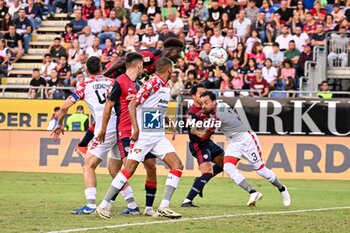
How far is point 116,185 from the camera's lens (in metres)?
14.5

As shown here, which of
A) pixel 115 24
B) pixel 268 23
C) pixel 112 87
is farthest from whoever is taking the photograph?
pixel 115 24

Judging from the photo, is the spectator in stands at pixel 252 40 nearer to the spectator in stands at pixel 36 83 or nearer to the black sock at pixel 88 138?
the spectator in stands at pixel 36 83

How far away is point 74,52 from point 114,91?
63.0 feet

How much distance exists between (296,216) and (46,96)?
17.3m

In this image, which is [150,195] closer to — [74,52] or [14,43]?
[74,52]

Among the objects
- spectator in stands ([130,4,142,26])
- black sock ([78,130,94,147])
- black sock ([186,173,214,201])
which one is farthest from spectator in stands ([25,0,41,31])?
black sock ([78,130,94,147])

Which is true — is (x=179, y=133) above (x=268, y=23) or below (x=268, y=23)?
below

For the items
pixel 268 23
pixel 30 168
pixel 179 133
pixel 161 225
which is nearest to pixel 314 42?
pixel 268 23

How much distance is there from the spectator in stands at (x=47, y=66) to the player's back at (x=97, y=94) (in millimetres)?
17577

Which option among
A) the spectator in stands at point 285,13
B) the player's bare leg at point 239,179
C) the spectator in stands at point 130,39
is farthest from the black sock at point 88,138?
the spectator in stands at point 285,13

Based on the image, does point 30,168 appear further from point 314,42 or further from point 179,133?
point 314,42

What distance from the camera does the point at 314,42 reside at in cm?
3119

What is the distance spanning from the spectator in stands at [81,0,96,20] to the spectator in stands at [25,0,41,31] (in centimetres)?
187

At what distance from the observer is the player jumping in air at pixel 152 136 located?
47.6 ft
